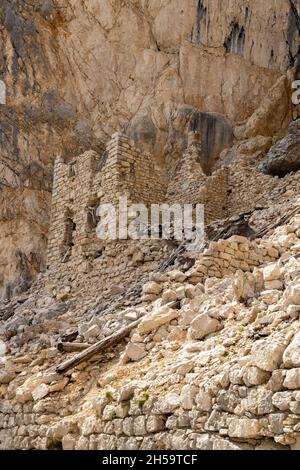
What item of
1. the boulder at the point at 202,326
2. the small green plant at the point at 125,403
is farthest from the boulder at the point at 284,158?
the small green plant at the point at 125,403

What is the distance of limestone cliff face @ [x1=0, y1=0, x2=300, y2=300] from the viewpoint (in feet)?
67.1

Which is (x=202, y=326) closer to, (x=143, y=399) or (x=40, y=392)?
(x=143, y=399)

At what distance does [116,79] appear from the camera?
21672mm

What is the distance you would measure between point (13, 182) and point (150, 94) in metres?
6.82

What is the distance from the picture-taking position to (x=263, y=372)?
3.60m

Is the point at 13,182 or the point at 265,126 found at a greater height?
the point at 265,126

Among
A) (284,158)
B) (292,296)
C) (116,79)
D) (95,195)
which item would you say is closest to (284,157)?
(284,158)

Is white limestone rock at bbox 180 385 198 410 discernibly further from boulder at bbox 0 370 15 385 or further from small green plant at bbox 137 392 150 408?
boulder at bbox 0 370 15 385
